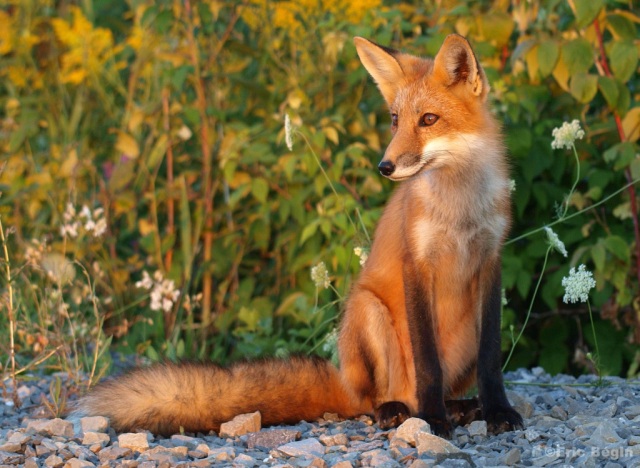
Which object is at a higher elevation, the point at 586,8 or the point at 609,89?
the point at 586,8

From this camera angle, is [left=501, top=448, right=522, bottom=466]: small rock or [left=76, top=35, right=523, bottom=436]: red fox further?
[left=76, top=35, right=523, bottom=436]: red fox

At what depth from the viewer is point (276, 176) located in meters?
6.47

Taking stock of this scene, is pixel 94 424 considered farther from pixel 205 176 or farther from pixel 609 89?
pixel 609 89

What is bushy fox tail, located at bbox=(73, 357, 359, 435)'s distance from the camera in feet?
13.5

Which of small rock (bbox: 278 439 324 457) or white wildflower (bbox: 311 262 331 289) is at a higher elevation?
white wildflower (bbox: 311 262 331 289)

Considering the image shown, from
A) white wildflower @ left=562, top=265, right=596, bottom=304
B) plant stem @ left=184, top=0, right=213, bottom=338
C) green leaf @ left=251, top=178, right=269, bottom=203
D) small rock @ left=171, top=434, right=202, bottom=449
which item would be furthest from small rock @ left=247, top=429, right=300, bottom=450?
plant stem @ left=184, top=0, right=213, bottom=338

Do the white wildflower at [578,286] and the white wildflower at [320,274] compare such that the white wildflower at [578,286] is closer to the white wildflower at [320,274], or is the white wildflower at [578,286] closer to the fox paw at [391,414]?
the fox paw at [391,414]

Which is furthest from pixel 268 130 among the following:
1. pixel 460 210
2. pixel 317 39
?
pixel 460 210

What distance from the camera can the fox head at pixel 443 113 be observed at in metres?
4.03

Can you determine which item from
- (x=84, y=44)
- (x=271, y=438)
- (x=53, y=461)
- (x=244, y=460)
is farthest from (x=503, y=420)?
(x=84, y=44)

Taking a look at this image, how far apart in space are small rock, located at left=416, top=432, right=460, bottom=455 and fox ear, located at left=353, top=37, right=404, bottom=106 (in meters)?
1.82

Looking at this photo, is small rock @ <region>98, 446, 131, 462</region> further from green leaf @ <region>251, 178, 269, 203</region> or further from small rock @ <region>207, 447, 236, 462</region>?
green leaf @ <region>251, 178, 269, 203</region>

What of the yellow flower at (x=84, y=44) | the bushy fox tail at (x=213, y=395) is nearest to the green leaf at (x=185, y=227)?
the yellow flower at (x=84, y=44)

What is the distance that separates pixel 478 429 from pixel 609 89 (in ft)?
8.74
